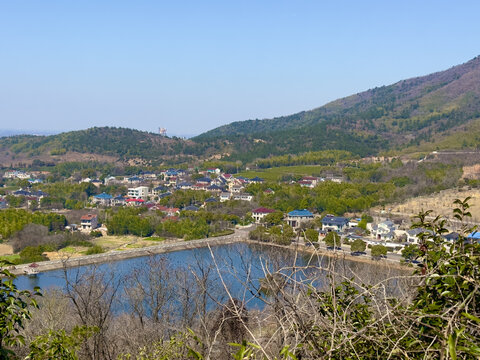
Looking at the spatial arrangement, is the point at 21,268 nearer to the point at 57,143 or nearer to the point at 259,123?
the point at 57,143

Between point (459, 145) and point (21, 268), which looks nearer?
point (21, 268)

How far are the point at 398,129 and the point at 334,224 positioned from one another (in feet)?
114

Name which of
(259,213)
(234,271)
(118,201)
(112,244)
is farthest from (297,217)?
(234,271)

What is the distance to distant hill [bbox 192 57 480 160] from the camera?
137ft

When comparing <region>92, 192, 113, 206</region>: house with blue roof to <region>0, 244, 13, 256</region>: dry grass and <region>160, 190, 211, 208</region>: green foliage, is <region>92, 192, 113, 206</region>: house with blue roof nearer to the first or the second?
<region>160, 190, 211, 208</region>: green foliage

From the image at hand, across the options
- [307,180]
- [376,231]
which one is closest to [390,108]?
[307,180]

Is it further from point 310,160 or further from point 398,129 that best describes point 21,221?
point 398,129

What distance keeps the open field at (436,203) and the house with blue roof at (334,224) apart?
9.93ft

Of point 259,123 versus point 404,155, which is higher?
point 259,123

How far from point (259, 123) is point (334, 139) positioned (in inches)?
1331

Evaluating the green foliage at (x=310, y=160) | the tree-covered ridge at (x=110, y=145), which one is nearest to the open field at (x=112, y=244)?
the green foliage at (x=310, y=160)

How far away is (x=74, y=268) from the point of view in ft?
42.1

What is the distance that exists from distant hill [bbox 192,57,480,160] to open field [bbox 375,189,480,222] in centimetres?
1329

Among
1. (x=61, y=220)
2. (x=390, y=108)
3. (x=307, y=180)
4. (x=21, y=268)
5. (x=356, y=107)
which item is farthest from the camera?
(x=356, y=107)
